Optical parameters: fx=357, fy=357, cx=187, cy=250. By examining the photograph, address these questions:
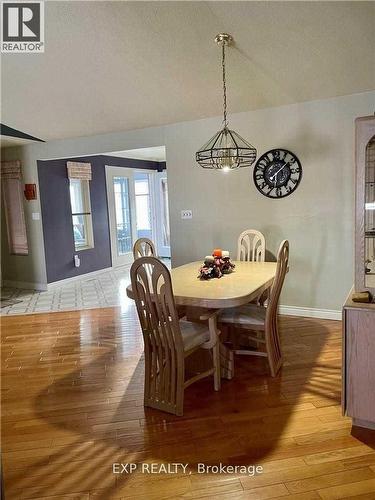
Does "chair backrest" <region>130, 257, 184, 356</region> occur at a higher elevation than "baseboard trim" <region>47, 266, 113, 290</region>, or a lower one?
higher

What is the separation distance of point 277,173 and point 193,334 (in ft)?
7.42

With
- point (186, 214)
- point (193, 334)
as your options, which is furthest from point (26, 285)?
point (193, 334)

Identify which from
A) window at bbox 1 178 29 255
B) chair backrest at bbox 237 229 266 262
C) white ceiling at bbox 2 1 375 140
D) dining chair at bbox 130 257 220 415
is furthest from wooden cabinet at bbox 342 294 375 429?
window at bbox 1 178 29 255

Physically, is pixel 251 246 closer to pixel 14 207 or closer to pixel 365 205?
pixel 365 205

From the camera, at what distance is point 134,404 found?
8.04 feet

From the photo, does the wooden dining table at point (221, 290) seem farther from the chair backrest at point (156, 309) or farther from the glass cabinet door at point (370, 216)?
the glass cabinet door at point (370, 216)

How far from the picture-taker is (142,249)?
11.7 feet

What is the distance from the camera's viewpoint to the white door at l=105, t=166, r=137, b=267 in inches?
279

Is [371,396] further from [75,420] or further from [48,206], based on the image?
[48,206]

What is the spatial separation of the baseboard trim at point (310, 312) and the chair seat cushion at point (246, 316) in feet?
4.45

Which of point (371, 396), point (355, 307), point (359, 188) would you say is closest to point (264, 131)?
point (359, 188)

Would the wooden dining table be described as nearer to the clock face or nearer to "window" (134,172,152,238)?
the clock face

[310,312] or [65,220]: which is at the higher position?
[65,220]

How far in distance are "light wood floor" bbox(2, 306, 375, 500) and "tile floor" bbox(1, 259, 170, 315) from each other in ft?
5.03
